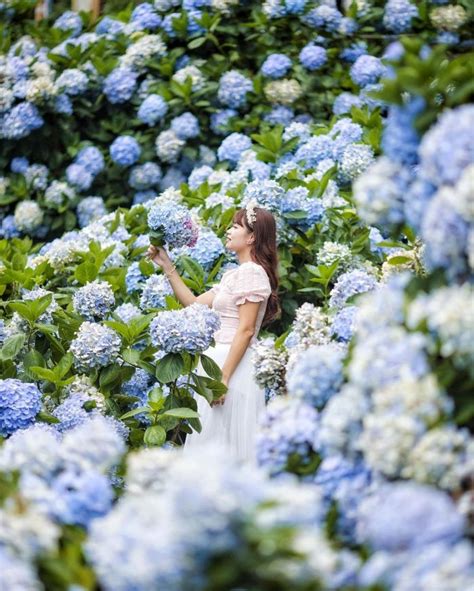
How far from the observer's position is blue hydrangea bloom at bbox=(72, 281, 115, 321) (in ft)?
13.1

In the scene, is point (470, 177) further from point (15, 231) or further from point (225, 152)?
point (15, 231)

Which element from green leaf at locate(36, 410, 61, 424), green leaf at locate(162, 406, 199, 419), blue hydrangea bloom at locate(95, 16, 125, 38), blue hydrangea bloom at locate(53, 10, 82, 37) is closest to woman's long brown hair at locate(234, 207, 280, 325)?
green leaf at locate(162, 406, 199, 419)

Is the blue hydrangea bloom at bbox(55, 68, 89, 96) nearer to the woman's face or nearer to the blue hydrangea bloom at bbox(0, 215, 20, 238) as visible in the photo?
the blue hydrangea bloom at bbox(0, 215, 20, 238)

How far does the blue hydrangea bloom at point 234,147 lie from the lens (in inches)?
244

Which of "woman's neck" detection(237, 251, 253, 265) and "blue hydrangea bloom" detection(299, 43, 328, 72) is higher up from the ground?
"woman's neck" detection(237, 251, 253, 265)

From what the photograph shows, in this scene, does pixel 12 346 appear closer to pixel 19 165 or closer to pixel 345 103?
pixel 345 103

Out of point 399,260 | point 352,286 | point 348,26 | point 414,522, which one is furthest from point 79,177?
point 414,522

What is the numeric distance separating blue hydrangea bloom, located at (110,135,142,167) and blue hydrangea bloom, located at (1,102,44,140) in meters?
0.54

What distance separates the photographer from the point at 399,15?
22.1ft

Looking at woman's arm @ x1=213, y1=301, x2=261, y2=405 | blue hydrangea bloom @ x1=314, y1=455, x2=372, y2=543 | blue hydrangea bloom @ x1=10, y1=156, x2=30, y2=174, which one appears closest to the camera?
blue hydrangea bloom @ x1=314, y1=455, x2=372, y2=543

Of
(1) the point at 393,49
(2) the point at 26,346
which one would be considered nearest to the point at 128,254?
(2) the point at 26,346

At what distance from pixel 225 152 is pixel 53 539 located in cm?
468

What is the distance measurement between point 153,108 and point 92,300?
3019 millimetres

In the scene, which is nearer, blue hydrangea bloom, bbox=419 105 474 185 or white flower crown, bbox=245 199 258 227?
blue hydrangea bloom, bbox=419 105 474 185
